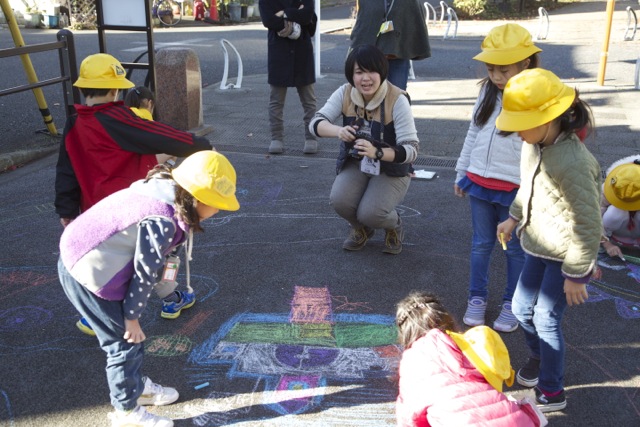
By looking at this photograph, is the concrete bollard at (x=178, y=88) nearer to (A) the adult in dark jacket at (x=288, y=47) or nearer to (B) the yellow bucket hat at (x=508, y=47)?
(A) the adult in dark jacket at (x=288, y=47)

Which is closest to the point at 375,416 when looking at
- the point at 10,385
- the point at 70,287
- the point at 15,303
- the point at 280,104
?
the point at 70,287

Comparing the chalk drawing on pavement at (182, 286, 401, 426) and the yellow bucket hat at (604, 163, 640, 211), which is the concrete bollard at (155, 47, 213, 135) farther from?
the yellow bucket hat at (604, 163, 640, 211)

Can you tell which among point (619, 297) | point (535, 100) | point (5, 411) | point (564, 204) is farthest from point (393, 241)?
point (5, 411)

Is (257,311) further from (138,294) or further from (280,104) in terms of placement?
(280,104)

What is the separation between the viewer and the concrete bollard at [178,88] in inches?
284

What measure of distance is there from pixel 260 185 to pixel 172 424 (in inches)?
129

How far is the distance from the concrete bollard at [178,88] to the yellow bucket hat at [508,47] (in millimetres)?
4611

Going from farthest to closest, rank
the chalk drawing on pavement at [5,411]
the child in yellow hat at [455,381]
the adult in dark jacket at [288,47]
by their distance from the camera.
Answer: the adult in dark jacket at [288,47]
the chalk drawing on pavement at [5,411]
the child in yellow hat at [455,381]

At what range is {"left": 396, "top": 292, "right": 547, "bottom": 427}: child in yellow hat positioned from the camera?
6.72 feet

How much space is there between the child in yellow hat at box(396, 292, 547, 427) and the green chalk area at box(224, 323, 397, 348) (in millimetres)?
1051

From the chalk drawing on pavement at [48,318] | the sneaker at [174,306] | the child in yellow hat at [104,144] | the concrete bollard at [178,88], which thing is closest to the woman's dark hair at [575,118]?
the child in yellow hat at [104,144]

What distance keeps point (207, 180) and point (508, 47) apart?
171 cm

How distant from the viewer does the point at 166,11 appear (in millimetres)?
20391

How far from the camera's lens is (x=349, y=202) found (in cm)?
429
